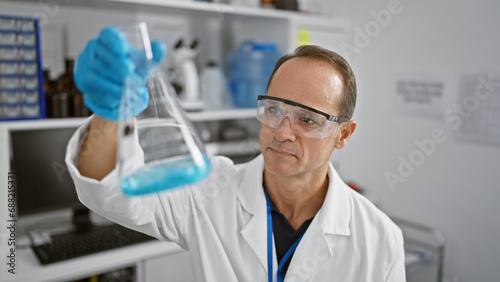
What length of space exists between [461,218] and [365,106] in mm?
891

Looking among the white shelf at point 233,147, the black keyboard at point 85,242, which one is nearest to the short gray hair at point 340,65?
the black keyboard at point 85,242

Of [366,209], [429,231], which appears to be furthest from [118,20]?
[429,231]

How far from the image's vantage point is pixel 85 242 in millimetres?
1804

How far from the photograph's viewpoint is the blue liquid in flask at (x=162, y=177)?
640mm

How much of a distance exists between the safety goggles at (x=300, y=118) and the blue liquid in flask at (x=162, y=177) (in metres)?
0.48

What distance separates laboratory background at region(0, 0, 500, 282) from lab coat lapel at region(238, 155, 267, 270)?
0.74 metres

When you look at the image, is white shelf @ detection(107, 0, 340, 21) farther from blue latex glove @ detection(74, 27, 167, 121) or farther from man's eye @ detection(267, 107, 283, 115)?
blue latex glove @ detection(74, 27, 167, 121)

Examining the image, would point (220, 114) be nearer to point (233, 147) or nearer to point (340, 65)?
point (233, 147)

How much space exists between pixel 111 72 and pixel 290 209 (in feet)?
2.67

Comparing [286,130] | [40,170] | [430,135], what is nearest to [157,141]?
[286,130]

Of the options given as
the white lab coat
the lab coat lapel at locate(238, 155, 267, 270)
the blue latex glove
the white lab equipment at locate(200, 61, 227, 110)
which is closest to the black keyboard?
the white lab coat

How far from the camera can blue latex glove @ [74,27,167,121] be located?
0.67 metres

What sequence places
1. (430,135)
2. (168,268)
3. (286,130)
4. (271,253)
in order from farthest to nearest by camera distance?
(430,135)
(168,268)
(271,253)
(286,130)

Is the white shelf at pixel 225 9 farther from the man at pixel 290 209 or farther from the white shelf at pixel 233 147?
the man at pixel 290 209
